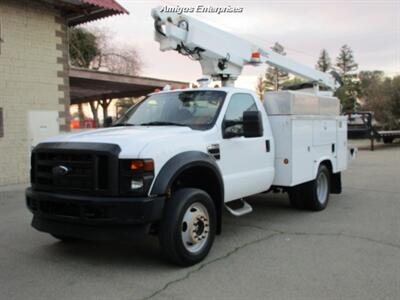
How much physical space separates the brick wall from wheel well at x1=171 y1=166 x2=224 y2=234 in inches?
304

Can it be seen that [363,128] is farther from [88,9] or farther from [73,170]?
[73,170]

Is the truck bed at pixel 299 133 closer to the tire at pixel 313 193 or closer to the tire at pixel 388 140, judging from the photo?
the tire at pixel 313 193

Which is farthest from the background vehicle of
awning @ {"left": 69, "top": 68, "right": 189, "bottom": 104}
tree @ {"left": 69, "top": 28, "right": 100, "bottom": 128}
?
tree @ {"left": 69, "top": 28, "right": 100, "bottom": 128}

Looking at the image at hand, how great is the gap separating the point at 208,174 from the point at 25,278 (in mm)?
2307

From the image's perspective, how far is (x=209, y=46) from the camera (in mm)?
7016

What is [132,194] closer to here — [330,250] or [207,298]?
[207,298]

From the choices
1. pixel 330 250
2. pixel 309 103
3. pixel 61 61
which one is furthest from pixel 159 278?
pixel 61 61

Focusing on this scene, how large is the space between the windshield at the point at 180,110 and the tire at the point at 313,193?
254cm

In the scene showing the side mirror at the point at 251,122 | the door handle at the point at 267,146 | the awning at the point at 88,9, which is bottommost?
the door handle at the point at 267,146

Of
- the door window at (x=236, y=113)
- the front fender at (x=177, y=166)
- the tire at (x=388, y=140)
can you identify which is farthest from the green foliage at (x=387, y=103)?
the front fender at (x=177, y=166)

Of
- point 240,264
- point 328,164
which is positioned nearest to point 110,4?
point 328,164

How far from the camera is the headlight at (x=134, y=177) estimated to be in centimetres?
436

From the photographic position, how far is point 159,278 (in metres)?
4.43

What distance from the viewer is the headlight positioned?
436cm
